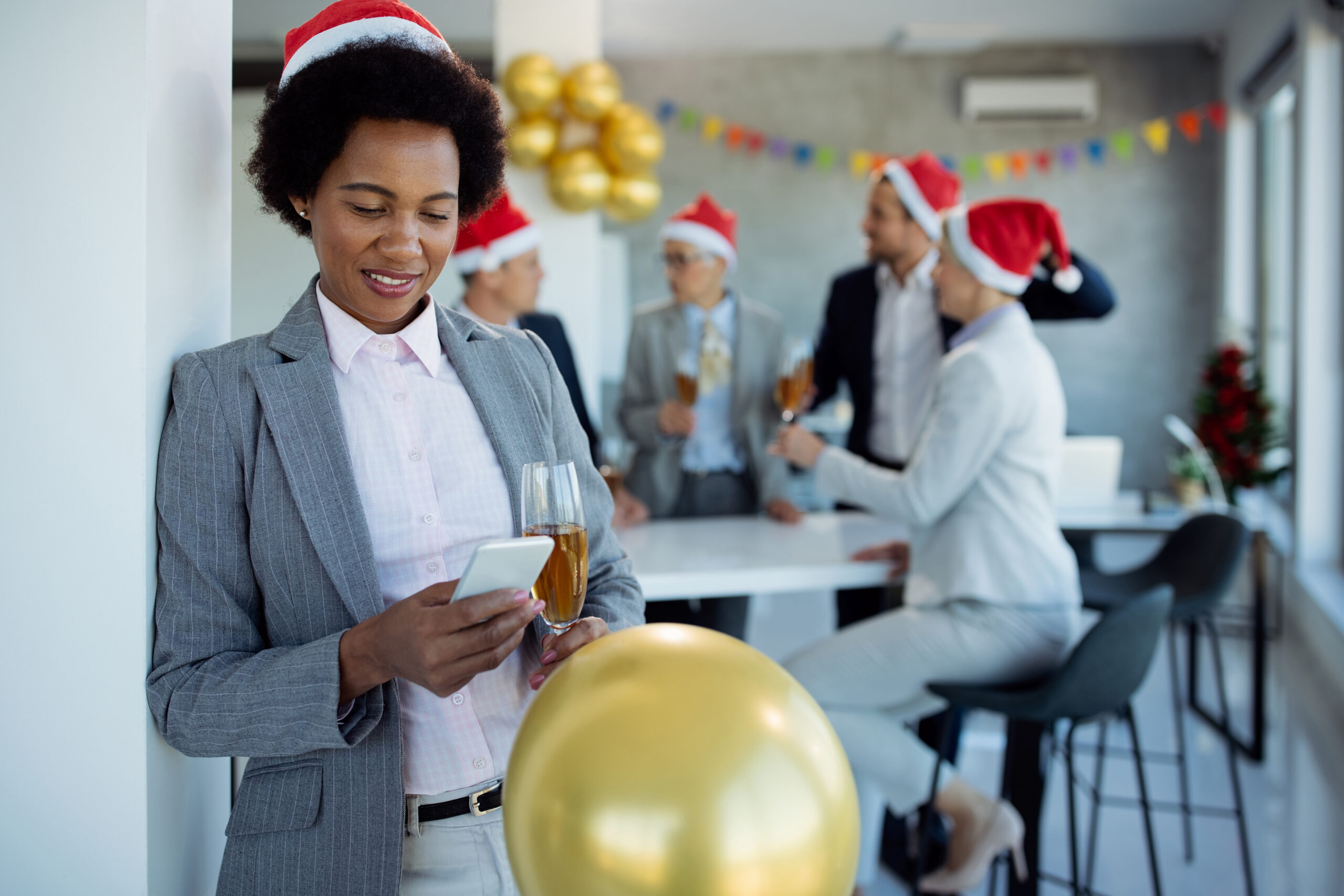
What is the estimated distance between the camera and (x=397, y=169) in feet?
3.52

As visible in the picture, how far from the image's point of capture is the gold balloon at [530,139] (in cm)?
432

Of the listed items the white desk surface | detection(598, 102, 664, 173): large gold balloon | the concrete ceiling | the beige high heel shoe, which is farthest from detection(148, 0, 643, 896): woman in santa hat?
the concrete ceiling

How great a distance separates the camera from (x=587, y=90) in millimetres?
4336

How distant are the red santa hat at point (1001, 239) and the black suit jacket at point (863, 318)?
70 cm

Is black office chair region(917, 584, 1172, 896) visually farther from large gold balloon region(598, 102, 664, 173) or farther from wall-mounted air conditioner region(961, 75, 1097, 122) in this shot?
wall-mounted air conditioner region(961, 75, 1097, 122)

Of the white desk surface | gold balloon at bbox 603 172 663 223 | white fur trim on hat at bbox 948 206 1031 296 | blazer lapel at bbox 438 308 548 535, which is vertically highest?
gold balloon at bbox 603 172 663 223

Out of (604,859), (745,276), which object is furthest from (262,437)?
(745,276)

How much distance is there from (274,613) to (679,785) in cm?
55

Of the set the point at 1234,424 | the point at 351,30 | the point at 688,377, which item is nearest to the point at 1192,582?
the point at 688,377

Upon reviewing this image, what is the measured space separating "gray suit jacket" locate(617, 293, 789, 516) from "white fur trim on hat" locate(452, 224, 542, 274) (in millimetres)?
518

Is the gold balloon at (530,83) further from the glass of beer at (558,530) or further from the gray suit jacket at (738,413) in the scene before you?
the glass of beer at (558,530)

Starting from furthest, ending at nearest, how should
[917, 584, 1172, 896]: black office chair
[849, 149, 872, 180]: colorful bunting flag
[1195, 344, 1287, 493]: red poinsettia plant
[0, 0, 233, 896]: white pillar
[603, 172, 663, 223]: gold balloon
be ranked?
[849, 149, 872, 180]: colorful bunting flag
[603, 172, 663, 223]: gold balloon
[1195, 344, 1287, 493]: red poinsettia plant
[917, 584, 1172, 896]: black office chair
[0, 0, 233, 896]: white pillar

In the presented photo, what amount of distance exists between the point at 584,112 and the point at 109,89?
3.57 m

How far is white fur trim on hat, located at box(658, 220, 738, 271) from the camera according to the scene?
11.4 ft
